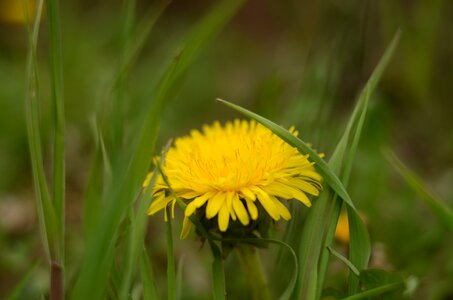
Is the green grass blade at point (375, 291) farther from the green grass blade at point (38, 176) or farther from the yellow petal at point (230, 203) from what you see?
the green grass blade at point (38, 176)

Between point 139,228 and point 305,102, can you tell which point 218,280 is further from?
point 305,102

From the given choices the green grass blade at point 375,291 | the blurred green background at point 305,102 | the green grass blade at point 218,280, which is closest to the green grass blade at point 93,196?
the blurred green background at point 305,102

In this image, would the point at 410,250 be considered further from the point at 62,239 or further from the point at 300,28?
the point at 300,28

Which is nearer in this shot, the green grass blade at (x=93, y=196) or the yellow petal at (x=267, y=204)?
the yellow petal at (x=267, y=204)

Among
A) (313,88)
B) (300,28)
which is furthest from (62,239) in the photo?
(300,28)

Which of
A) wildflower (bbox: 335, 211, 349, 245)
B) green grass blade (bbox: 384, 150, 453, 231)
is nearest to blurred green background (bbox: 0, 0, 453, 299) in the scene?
wildflower (bbox: 335, 211, 349, 245)

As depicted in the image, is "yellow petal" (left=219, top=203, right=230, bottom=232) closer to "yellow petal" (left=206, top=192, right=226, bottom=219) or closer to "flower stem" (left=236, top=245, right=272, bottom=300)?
"yellow petal" (left=206, top=192, right=226, bottom=219)

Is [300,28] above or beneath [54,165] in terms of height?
above

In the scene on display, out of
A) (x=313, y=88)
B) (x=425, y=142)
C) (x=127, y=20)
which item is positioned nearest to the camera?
(x=127, y=20)
